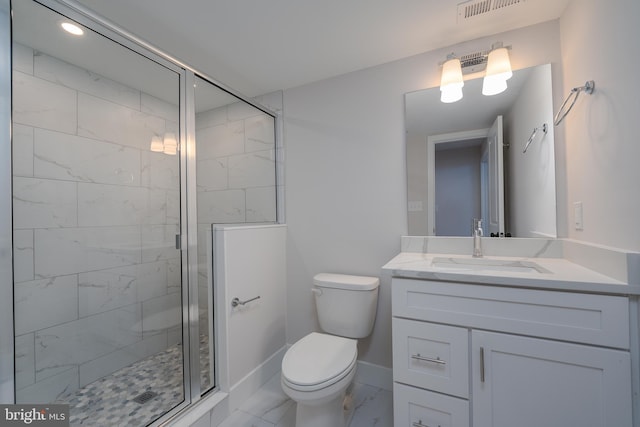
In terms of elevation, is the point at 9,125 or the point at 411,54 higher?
the point at 411,54

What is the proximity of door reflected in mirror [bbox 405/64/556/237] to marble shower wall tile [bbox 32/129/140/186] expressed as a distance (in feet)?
6.00

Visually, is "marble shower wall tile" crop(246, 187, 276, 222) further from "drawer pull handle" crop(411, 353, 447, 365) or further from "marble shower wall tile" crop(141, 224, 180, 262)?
"drawer pull handle" crop(411, 353, 447, 365)

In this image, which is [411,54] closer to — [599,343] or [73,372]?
[599,343]

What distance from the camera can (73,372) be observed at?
1593 mm

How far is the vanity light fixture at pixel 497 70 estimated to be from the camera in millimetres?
1428

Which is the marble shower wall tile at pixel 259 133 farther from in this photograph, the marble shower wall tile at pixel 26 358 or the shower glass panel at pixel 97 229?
the marble shower wall tile at pixel 26 358

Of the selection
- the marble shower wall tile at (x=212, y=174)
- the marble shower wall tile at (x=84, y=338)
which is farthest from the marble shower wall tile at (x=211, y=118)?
the marble shower wall tile at (x=84, y=338)

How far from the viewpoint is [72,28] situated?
120cm

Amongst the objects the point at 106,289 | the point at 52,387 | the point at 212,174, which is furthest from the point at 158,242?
the point at 52,387

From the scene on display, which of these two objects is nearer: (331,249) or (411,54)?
(411,54)

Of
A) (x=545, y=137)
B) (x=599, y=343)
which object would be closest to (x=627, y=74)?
(x=545, y=137)

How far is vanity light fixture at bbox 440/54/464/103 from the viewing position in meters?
1.53

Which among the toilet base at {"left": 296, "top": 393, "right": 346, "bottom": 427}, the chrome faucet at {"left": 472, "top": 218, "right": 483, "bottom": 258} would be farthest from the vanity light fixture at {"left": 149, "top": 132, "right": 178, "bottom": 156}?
the chrome faucet at {"left": 472, "top": 218, "right": 483, "bottom": 258}

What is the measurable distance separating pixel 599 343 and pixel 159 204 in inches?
86.1
